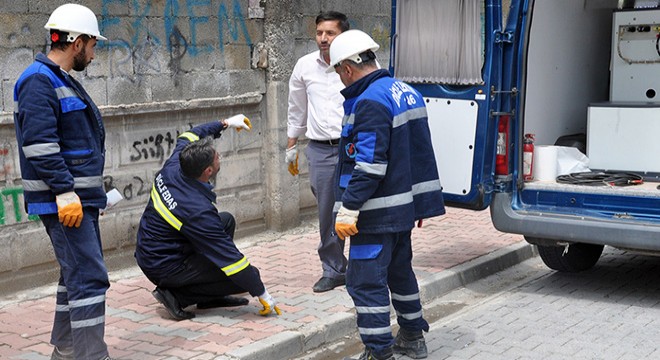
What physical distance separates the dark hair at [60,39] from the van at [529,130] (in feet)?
9.49

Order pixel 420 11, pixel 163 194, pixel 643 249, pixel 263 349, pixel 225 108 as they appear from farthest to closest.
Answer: pixel 225 108 → pixel 420 11 → pixel 643 249 → pixel 163 194 → pixel 263 349

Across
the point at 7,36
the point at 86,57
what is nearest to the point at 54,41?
the point at 86,57

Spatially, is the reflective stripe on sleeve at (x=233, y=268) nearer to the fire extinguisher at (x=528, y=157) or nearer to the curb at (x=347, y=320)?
the curb at (x=347, y=320)

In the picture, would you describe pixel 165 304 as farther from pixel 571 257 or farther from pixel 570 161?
pixel 570 161

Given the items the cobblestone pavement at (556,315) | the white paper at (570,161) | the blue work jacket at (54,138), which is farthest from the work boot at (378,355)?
the white paper at (570,161)

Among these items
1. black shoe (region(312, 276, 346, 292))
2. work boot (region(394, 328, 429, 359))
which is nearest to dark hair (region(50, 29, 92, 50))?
work boot (region(394, 328, 429, 359))

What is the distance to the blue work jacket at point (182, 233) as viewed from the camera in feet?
18.6

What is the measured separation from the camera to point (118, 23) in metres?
7.04

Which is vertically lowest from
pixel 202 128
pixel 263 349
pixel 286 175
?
pixel 263 349

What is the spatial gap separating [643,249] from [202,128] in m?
3.02

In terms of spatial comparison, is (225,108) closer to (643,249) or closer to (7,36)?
(7,36)

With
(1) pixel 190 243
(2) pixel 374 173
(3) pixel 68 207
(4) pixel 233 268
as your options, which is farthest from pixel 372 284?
(3) pixel 68 207

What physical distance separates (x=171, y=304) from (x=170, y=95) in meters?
2.22

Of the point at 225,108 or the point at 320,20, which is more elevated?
the point at 320,20
